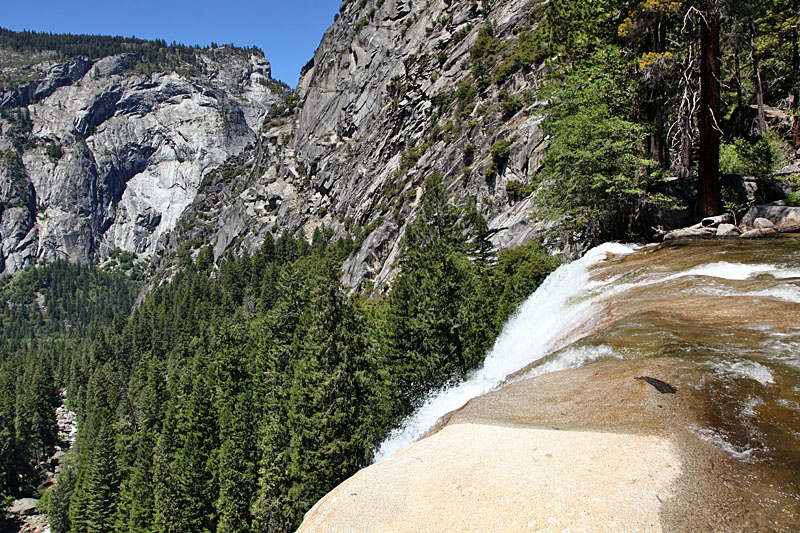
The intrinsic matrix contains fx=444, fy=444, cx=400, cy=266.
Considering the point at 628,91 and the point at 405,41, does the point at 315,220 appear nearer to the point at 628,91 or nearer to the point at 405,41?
the point at 405,41

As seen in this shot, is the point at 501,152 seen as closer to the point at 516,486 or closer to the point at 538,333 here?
the point at 538,333

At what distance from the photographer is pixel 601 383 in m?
8.67

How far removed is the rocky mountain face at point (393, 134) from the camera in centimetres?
5488

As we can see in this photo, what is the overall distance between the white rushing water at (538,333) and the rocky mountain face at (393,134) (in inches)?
819

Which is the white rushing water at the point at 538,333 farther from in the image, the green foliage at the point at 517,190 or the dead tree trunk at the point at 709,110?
the green foliage at the point at 517,190

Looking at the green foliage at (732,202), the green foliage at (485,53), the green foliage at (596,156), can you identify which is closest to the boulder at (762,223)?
the green foliage at (732,202)

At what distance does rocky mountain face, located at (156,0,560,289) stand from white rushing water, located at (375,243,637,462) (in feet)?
68.2

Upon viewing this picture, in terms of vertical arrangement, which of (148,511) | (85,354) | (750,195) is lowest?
(148,511)

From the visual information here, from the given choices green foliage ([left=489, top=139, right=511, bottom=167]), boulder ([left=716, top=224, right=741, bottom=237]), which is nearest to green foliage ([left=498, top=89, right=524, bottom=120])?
green foliage ([left=489, top=139, right=511, bottom=167])

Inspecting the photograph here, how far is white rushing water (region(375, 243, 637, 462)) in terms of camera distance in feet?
42.6

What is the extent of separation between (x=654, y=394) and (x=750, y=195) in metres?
16.4

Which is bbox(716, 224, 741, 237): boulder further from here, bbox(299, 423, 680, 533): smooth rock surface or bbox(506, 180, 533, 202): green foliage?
bbox(506, 180, 533, 202): green foliage

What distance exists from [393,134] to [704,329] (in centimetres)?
8908

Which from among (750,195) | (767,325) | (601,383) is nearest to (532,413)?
(601,383)
